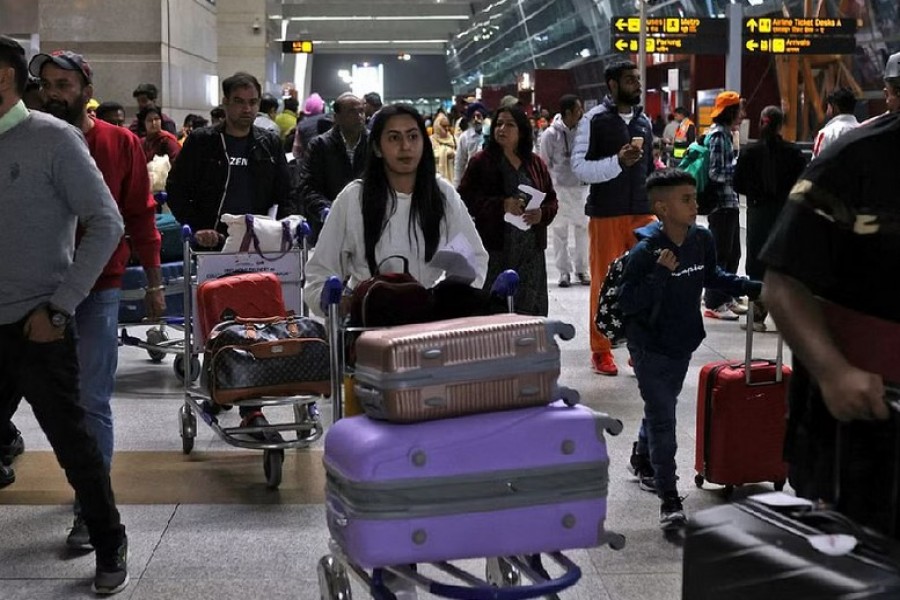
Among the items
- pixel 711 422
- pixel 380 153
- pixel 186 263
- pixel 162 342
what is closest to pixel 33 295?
pixel 380 153

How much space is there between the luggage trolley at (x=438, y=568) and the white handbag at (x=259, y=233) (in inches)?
116

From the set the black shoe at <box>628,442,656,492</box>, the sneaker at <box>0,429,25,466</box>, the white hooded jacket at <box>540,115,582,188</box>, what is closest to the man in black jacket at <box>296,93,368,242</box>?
the sneaker at <box>0,429,25,466</box>

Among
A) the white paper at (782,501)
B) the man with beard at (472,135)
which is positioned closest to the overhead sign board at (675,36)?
the man with beard at (472,135)

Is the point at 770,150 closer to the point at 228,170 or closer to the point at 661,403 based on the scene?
the point at 228,170

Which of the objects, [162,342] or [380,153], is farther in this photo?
[162,342]

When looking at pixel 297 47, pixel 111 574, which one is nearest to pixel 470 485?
pixel 111 574

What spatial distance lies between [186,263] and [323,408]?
177 cm

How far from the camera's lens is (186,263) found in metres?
7.21

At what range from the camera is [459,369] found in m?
3.62

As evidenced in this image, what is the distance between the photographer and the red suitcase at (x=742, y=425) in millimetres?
6156

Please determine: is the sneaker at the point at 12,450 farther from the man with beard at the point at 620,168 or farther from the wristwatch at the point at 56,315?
the man with beard at the point at 620,168

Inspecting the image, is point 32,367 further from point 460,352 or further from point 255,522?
point 460,352

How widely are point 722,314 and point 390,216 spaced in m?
7.49

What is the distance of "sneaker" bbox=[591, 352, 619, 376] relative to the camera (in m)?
9.41
